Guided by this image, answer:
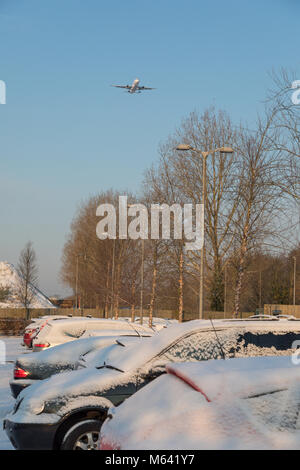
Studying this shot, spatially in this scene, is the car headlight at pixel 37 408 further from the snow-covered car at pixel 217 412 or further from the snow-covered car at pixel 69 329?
the snow-covered car at pixel 69 329

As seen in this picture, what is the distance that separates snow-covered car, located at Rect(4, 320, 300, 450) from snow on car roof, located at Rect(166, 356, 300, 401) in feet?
7.66

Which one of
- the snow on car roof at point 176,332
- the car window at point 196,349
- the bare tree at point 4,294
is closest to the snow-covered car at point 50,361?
the snow on car roof at point 176,332

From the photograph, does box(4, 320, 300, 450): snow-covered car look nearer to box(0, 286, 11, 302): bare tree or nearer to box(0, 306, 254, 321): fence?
box(0, 306, 254, 321): fence

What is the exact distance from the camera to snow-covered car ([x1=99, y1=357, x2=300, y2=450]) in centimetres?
367

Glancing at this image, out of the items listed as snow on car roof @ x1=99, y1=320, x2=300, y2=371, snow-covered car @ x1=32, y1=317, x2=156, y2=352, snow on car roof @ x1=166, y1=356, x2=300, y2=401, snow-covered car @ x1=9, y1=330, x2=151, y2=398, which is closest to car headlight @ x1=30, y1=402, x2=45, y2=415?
snow on car roof @ x1=99, y1=320, x2=300, y2=371

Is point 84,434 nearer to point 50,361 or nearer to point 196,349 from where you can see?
point 196,349

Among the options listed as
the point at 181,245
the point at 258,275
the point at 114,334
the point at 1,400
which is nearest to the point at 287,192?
the point at 114,334

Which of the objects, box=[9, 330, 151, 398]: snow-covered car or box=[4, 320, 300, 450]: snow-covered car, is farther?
box=[9, 330, 151, 398]: snow-covered car

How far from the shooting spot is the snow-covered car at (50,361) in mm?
11227

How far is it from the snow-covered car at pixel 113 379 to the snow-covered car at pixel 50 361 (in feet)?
11.1

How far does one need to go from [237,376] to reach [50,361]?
801cm

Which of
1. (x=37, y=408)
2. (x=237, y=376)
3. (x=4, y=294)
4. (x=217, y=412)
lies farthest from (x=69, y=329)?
(x=4, y=294)

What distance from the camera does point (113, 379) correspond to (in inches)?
287
